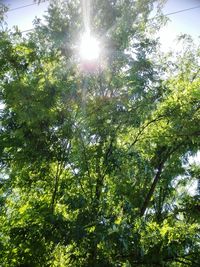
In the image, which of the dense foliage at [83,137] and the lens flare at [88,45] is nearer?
the dense foliage at [83,137]

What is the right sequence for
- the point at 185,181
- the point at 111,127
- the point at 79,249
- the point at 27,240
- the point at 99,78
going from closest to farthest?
the point at 27,240, the point at 79,249, the point at 111,127, the point at 99,78, the point at 185,181

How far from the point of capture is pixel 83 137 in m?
6.07

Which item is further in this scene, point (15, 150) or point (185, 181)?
point (185, 181)

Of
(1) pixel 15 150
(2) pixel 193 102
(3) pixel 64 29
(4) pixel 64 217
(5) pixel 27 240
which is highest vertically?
(3) pixel 64 29

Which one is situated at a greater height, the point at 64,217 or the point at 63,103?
the point at 63,103

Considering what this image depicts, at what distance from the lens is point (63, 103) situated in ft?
20.0

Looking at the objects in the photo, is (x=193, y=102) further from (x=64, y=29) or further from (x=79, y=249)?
(x=79, y=249)

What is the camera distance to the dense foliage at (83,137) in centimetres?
509

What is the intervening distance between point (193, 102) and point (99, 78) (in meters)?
2.10

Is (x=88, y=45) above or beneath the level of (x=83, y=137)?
above

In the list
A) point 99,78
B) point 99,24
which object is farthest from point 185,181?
point 99,24

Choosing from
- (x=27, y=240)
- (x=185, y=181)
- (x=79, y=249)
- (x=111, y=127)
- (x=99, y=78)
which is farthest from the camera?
(x=185, y=181)

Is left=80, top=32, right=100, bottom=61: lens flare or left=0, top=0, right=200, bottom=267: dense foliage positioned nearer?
left=0, top=0, right=200, bottom=267: dense foliage

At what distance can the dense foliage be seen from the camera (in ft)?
16.7
